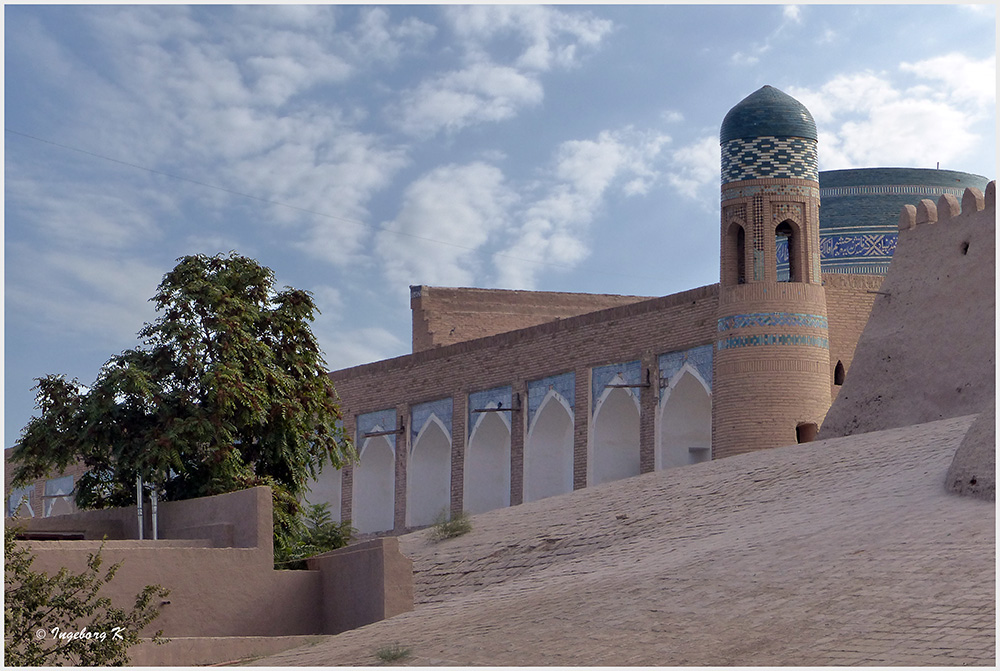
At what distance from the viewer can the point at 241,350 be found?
15453mm

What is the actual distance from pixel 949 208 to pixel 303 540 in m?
9.33

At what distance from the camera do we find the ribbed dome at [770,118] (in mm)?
19531

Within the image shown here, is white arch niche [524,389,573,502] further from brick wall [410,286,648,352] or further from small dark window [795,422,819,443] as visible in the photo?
brick wall [410,286,648,352]

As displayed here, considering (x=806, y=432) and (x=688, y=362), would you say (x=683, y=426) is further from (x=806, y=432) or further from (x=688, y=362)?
(x=806, y=432)

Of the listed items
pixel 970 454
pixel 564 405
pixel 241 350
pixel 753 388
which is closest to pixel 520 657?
pixel 970 454

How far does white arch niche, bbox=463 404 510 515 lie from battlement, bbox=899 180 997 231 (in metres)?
9.39

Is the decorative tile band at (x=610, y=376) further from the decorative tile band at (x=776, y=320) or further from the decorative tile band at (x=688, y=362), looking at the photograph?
the decorative tile band at (x=776, y=320)

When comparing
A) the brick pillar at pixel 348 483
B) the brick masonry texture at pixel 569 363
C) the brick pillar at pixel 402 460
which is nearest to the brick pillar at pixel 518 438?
the brick masonry texture at pixel 569 363

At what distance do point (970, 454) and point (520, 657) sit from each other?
161 inches

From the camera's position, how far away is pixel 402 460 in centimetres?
2747

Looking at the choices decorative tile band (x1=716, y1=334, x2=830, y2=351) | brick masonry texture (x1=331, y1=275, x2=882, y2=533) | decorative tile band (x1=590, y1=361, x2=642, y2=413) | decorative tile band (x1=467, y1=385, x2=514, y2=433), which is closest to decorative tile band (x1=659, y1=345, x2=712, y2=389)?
brick masonry texture (x1=331, y1=275, x2=882, y2=533)

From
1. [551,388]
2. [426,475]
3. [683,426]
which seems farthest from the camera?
[426,475]

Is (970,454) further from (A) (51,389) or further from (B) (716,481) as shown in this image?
(A) (51,389)

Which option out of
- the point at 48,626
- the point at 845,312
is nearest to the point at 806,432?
the point at 845,312
